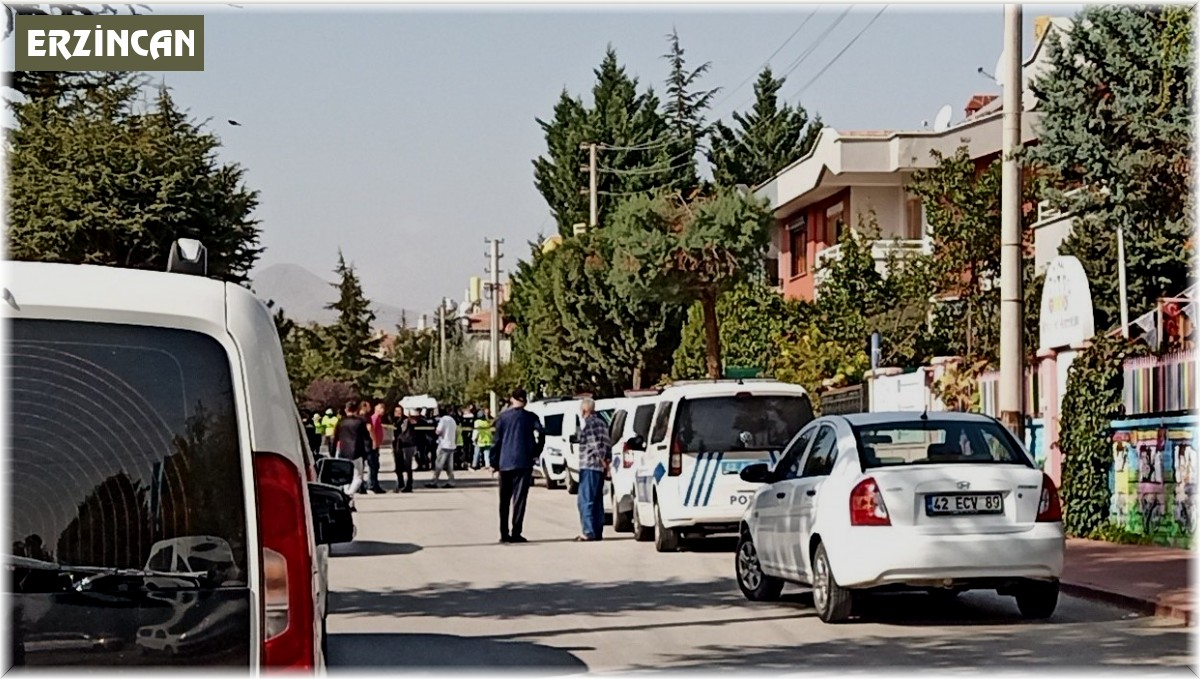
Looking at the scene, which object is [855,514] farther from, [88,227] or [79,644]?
[88,227]

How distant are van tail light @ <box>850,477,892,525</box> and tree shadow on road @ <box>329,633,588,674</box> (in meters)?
2.34

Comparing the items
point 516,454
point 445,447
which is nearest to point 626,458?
point 516,454

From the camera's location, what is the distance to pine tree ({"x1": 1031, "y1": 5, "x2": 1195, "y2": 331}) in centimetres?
2283

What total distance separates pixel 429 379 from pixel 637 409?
8479cm

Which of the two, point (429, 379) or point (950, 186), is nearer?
point (950, 186)

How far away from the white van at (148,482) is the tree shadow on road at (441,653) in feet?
21.9

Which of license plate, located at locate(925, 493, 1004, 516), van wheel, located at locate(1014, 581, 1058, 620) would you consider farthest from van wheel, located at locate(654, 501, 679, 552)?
license plate, located at locate(925, 493, 1004, 516)

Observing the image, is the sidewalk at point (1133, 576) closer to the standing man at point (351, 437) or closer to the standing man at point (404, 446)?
the standing man at point (351, 437)

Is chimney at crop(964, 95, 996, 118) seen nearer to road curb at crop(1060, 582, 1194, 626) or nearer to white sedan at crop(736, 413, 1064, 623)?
road curb at crop(1060, 582, 1194, 626)

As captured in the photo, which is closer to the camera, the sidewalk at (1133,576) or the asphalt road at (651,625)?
the asphalt road at (651,625)

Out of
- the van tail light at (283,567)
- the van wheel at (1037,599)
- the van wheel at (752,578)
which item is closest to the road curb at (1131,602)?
the van wheel at (1037,599)

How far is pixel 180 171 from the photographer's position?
31.8 meters

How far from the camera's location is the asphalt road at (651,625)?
11.4 meters

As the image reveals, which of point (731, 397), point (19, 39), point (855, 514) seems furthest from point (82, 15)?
point (731, 397)
